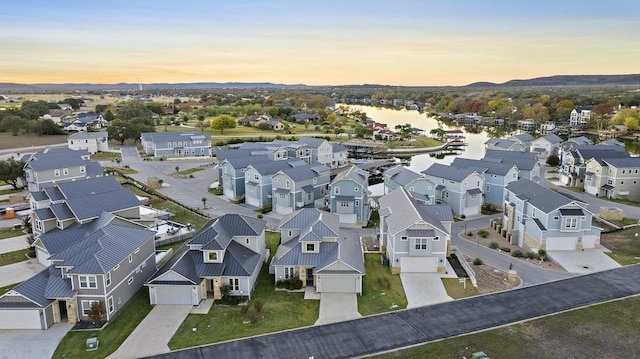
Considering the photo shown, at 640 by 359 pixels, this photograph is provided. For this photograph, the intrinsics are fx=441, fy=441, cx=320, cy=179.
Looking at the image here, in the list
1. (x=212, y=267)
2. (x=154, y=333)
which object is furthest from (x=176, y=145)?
(x=154, y=333)

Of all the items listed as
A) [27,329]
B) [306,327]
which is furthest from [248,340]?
[27,329]

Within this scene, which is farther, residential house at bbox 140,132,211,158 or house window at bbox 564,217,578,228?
residential house at bbox 140,132,211,158

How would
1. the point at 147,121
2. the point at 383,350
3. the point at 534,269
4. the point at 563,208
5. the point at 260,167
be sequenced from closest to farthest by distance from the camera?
the point at 383,350 → the point at 534,269 → the point at 563,208 → the point at 260,167 → the point at 147,121

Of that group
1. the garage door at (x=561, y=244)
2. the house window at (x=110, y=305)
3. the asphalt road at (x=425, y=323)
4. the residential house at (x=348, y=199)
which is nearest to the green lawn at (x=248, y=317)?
the asphalt road at (x=425, y=323)

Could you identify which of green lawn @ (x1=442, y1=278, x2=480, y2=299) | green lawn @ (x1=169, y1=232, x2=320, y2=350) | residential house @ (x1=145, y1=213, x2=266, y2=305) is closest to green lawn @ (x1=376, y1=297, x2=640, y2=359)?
green lawn @ (x1=442, y1=278, x2=480, y2=299)

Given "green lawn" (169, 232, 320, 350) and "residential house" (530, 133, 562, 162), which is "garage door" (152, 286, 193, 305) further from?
"residential house" (530, 133, 562, 162)

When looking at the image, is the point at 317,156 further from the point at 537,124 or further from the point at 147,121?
the point at 537,124

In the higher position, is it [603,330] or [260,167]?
[260,167]

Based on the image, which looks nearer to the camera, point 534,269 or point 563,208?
point 534,269
